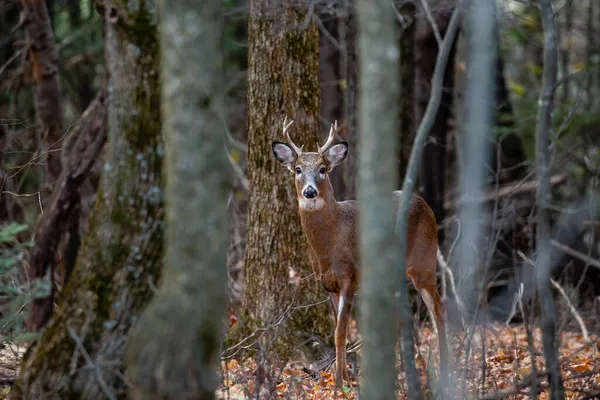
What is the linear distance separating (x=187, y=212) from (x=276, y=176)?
3767 millimetres

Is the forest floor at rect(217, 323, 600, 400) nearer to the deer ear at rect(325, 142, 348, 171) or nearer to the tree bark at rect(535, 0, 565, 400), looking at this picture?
the tree bark at rect(535, 0, 565, 400)

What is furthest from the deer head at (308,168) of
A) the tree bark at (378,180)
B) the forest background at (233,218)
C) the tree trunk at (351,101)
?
the tree trunk at (351,101)

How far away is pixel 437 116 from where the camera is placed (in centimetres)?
1261

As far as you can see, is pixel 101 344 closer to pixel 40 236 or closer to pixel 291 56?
pixel 291 56

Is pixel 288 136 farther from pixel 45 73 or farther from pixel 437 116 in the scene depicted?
pixel 437 116

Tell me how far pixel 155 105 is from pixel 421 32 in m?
8.50

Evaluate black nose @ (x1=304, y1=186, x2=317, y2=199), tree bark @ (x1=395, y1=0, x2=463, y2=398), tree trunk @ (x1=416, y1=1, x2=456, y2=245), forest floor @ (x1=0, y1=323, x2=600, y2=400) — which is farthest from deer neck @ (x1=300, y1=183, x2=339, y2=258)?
tree trunk @ (x1=416, y1=1, x2=456, y2=245)

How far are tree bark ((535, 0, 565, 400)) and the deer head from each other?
2654 mm

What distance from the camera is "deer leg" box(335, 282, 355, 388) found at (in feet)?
21.8

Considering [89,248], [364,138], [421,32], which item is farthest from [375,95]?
[421,32]

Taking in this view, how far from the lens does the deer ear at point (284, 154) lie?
731cm

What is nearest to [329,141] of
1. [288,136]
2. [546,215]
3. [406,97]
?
[288,136]

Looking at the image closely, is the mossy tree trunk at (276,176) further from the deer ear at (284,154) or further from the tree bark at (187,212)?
the tree bark at (187,212)

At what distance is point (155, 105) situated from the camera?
4.79 metres
